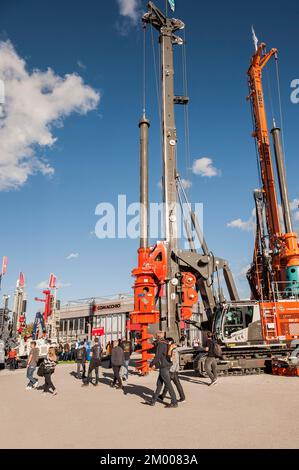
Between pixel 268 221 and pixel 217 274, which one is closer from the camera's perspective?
pixel 217 274

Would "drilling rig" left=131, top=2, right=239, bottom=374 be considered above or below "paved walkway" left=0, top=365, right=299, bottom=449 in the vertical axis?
above

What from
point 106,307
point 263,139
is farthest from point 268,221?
point 106,307

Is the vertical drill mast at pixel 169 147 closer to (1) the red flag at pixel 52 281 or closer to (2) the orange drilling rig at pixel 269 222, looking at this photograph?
(2) the orange drilling rig at pixel 269 222

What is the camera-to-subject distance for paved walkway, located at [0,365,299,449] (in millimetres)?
5855

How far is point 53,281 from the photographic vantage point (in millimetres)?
47625

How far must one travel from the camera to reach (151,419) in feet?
24.5

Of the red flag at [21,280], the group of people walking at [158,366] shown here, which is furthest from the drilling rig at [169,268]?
the red flag at [21,280]

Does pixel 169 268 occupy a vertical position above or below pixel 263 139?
below

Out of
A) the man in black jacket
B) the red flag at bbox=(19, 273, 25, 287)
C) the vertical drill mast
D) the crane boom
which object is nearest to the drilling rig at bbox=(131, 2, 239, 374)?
the vertical drill mast

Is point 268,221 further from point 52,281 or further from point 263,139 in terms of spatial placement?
point 52,281

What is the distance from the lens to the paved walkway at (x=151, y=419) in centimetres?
586

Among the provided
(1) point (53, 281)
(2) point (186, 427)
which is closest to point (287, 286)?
(2) point (186, 427)

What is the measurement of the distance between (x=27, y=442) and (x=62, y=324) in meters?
48.3

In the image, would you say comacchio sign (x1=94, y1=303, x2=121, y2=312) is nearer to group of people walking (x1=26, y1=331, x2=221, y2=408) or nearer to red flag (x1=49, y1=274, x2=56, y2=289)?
red flag (x1=49, y1=274, x2=56, y2=289)
